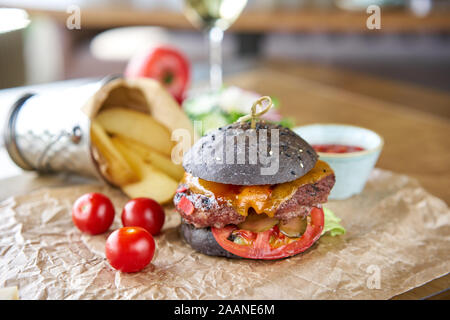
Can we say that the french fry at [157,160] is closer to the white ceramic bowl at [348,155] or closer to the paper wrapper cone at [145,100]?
the paper wrapper cone at [145,100]

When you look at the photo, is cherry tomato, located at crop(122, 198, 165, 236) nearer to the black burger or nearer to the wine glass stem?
the black burger

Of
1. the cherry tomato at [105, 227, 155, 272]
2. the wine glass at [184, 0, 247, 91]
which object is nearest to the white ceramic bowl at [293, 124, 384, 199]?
the cherry tomato at [105, 227, 155, 272]

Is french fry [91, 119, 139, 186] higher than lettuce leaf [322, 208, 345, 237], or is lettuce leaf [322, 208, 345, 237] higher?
french fry [91, 119, 139, 186]

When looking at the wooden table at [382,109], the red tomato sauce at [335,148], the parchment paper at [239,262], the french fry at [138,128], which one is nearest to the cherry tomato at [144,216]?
the parchment paper at [239,262]

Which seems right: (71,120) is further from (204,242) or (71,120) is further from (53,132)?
(204,242)

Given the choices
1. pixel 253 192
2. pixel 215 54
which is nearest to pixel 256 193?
pixel 253 192
